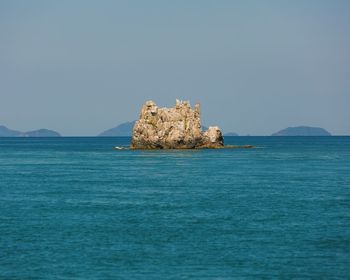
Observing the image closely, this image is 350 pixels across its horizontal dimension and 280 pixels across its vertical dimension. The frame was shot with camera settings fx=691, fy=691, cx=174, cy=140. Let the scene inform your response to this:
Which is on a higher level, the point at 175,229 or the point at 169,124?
the point at 169,124

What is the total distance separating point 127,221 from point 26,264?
56.6ft

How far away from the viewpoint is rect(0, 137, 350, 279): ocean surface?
42.4m

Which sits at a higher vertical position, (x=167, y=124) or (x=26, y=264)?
(x=167, y=124)

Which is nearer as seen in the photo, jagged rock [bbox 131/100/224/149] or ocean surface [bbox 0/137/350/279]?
ocean surface [bbox 0/137/350/279]

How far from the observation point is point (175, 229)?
182ft

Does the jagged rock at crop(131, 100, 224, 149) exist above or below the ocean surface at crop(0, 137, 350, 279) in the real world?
above

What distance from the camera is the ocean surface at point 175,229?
42375 millimetres

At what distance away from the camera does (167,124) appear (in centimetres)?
19350

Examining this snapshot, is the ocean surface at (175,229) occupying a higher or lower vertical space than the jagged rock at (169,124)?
lower

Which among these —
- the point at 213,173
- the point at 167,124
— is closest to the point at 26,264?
the point at 213,173

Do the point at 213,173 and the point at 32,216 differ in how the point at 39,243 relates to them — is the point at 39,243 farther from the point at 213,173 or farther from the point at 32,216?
the point at 213,173

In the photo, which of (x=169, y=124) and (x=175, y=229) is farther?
(x=169, y=124)

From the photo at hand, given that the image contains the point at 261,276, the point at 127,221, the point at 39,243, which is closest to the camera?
the point at 261,276

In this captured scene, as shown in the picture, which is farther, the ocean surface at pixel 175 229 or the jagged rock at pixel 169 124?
the jagged rock at pixel 169 124
